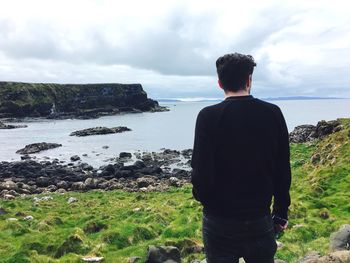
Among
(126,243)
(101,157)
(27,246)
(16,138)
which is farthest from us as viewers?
(16,138)

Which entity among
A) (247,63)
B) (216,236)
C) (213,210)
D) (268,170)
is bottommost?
(216,236)

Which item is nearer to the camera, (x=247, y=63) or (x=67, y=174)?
(x=247, y=63)

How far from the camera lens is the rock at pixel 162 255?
10.0 m

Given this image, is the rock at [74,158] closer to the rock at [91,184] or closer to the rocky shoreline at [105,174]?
the rocky shoreline at [105,174]

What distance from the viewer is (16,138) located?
97000 millimetres

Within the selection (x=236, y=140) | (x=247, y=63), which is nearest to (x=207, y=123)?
(x=236, y=140)

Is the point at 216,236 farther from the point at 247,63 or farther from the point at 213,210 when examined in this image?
the point at 247,63

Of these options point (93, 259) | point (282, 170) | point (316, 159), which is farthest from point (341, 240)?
point (316, 159)

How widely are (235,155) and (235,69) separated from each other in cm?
96

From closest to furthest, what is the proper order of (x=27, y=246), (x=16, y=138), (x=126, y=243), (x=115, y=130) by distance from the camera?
(x=27, y=246), (x=126, y=243), (x=16, y=138), (x=115, y=130)

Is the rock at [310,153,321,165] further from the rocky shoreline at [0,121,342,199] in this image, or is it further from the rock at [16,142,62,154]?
the rock at [16,142,62,154]

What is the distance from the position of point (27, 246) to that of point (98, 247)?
1959 mm

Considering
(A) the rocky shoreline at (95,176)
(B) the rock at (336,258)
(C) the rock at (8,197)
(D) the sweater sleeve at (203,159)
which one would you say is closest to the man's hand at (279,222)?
(D) the sweater sleeve at (203,159)

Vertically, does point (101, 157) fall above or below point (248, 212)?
below
